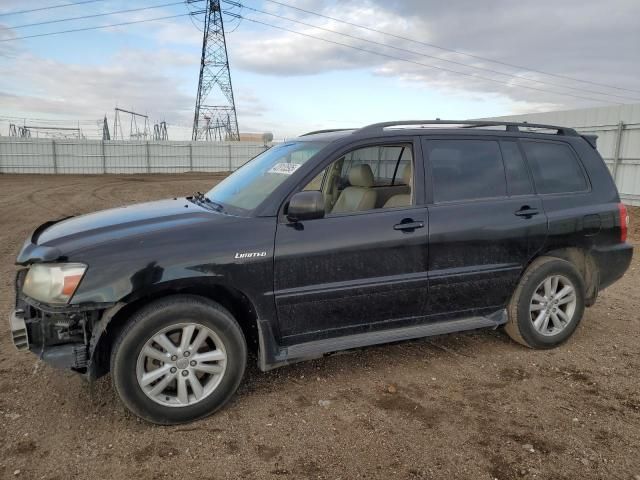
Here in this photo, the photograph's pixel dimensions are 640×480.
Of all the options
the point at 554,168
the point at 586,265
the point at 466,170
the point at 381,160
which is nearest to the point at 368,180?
the point at 381,160

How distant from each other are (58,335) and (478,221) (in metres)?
3.03

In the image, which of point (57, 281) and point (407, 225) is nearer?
point (57, 281)

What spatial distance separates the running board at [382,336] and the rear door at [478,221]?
0.09 meters

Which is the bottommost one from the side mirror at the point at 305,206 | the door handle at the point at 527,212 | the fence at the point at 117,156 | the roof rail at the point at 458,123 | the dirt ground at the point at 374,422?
the dirt ground at the point at 374,422

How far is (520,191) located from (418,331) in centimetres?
150

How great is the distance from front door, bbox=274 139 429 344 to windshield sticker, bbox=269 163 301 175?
0.57 feet

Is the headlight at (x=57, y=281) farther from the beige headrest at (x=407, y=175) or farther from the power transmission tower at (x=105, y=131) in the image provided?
the power transmission tower at (x=105, y=131)

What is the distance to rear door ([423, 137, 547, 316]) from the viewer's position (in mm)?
3789

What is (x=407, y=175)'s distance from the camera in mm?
4031

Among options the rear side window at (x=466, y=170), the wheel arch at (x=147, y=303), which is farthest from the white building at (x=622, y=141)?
the wheel arch at (x=147, y=303)

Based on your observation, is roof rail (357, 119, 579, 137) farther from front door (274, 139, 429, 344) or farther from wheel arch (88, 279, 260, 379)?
wheel arch (88, 279, 260, 379)

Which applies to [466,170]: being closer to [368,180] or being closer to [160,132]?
[368,180]

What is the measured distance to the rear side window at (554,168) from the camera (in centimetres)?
430

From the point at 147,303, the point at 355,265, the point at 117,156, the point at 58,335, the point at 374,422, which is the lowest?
the point at 374,422
